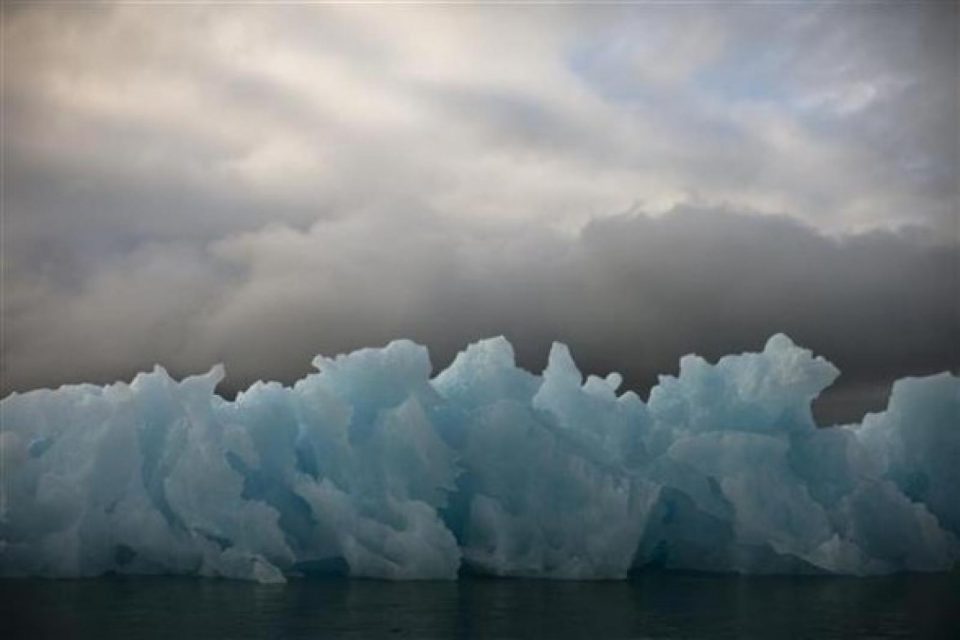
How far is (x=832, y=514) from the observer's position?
18.3 m

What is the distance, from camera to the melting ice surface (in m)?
16.3

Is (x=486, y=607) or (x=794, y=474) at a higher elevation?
(x=794, y=474)

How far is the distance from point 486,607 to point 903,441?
1115 cm

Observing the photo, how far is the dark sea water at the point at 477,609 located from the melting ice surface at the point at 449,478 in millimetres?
873

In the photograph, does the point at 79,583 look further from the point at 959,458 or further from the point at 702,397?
the point at 959,458

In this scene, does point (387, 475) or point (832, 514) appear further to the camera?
point (832, 514)

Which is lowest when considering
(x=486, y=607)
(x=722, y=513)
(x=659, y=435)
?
(x=486, y=607)

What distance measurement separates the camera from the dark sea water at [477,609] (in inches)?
407

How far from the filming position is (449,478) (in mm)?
16828

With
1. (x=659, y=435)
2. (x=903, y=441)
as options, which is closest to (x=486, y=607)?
(x=659, y=435)

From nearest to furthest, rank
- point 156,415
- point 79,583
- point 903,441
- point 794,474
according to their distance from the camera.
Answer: point 79,583
point 156,415
point 794,474
point 903,441

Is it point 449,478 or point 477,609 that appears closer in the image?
point 477,609

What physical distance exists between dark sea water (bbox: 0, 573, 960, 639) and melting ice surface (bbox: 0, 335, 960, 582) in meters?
0.87

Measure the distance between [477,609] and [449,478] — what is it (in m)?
4.72
